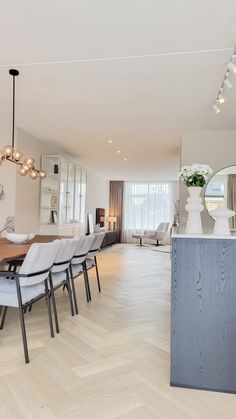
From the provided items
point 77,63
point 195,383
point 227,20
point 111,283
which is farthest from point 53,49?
point 111,283

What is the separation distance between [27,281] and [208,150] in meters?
3.86

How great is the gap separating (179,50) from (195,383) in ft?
8.70

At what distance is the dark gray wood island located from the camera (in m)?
2.00

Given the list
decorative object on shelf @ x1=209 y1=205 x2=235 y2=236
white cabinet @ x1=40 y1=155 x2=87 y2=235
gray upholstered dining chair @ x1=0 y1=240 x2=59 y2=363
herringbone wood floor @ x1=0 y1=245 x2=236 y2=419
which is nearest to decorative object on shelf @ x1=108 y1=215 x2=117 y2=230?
white cabinet @ x1=40 y1=155 x2=87 y2=235

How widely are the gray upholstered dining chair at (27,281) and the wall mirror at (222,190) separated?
3371 millimetres

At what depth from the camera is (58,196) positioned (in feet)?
20.7

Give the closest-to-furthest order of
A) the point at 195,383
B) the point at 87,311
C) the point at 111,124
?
the point at 195,383 → the point at 87,311 → the point at 111,124

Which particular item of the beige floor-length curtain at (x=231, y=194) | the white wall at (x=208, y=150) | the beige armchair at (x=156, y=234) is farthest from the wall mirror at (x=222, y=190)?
the beige armchair at (x=156, y=234)

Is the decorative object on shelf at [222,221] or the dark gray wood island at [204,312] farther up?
the decorative object on shelf at [222,221]

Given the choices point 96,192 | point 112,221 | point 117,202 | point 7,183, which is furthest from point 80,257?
point 117,202

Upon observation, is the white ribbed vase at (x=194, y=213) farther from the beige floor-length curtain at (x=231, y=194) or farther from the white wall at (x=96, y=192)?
the white wall at (x=96, y=192)

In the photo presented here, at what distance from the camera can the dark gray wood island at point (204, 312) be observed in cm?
200

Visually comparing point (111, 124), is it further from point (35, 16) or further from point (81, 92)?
point (35, 16)

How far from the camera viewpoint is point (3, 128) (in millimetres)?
5008
